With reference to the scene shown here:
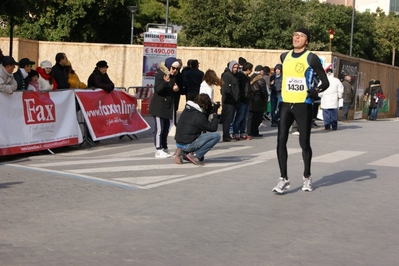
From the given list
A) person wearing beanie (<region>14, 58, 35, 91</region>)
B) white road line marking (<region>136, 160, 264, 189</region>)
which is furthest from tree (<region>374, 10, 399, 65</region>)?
white road line marking (<region>136, 160, 264, 189</region>)

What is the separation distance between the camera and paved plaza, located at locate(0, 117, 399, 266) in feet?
23.4

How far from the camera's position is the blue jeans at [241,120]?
18.7 m

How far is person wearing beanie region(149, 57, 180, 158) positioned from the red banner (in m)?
1.95

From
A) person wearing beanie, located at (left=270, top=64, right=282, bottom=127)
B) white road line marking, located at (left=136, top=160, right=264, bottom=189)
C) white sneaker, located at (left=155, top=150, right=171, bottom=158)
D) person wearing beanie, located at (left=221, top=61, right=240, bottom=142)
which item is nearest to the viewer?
white road line marking, located at (left=136, top=160, right=264, bottom=189)

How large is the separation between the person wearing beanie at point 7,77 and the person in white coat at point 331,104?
11.7 m

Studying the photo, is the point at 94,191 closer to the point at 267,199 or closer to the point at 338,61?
the point at 267,199

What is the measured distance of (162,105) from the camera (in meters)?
14.5

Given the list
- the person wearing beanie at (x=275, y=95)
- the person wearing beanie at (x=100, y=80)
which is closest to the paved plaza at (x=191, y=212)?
the person wearing beanie at (x=100, y=80)

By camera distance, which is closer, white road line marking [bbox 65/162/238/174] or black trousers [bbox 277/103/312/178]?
black trousers [bbox 277/103/312/178]

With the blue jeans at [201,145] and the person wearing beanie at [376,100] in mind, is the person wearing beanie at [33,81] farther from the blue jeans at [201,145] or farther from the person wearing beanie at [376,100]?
the person wearing beanie at [376,100]

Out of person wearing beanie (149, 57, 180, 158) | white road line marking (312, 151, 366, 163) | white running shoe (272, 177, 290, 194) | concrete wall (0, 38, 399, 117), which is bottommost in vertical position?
white road line marking (312, 151, 366, 163)

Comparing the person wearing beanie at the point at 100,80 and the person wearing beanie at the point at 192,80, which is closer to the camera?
the person wearing beanie at the point at 100,80

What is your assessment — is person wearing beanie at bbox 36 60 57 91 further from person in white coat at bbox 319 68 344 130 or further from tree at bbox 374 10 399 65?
tree at bbox 374 10 399 65

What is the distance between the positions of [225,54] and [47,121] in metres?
17.2
